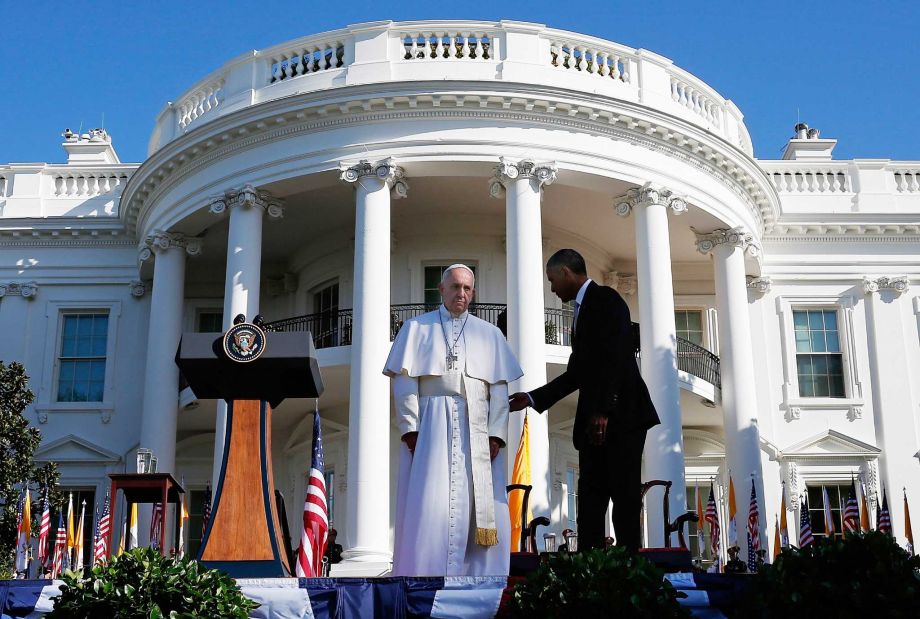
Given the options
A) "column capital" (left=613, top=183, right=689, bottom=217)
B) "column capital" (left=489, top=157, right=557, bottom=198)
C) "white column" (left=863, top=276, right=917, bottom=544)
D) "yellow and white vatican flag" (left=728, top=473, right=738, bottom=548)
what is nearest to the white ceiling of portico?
"column capital" (left=613, top=183, right=689, bottom=217)

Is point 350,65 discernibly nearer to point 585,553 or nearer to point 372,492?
point 372,492

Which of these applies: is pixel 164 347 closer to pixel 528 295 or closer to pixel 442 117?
pixel 442 117

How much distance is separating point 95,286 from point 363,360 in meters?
9.54

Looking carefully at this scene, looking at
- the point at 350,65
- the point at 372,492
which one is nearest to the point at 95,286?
the point at 350,65

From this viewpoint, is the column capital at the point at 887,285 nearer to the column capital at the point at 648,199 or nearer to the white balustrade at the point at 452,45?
the column capital at the point at 648,199

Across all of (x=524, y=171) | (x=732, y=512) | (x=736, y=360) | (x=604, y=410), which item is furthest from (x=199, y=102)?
(x=604, y=410)

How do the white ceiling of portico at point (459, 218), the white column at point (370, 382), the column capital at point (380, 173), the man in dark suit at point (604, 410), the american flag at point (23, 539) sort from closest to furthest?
1. the man in dark suit at point (604, 410)
2. the white column at point (370, 382)
3. the american flag at point (23, 539)
4. the column capital at point (380, 173)
5. the white ceiling of portico at point (459, 218)

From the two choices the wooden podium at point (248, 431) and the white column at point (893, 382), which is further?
the white column at point (893, 382)

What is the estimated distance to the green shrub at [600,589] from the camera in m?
5.44

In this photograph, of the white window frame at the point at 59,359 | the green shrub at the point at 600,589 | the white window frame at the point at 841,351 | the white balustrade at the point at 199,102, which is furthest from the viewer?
the white window frame at the point at 59,359

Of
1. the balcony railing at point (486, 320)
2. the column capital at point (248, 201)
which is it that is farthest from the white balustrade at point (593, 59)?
the column capital at point (248, 201)

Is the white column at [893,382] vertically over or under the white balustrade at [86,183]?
under

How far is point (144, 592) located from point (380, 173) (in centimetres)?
1544

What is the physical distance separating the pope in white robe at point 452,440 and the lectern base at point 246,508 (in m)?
1.09
